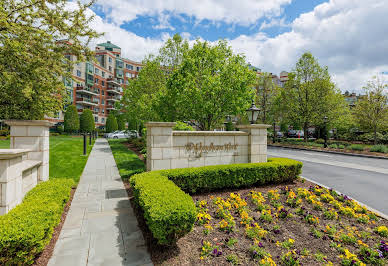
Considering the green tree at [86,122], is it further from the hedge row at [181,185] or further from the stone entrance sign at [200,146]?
the hedge row at [181,185]

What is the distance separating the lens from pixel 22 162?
18.1ft

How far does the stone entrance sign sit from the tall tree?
26377 mm

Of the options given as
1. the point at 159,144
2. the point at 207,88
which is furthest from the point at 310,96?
the point at 159,144

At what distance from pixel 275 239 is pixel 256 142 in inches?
197

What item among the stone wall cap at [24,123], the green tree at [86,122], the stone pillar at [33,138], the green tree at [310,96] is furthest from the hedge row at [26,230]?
the green tree at [86,122]

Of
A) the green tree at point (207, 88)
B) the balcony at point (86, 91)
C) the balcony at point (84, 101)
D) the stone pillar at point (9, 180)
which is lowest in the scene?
the stone pillar at point (9, 180)

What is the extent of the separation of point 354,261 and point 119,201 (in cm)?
619

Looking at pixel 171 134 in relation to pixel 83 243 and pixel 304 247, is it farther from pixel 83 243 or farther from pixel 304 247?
pixel 304 247

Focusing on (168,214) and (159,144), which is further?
(159,144)

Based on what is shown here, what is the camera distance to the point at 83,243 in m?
4.20

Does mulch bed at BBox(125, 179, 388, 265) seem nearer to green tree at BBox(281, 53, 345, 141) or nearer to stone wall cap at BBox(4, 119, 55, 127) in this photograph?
stone wall cap at BBox(4, 119, 55, 127)

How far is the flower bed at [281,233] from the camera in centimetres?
394

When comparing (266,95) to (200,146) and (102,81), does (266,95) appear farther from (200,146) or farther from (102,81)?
(102,81)

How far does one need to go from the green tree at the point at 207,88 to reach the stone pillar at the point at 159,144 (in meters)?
5.58
